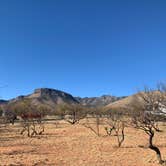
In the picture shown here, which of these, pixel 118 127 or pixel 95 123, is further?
pixel 95 123

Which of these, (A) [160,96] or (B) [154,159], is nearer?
(A) [160,96]

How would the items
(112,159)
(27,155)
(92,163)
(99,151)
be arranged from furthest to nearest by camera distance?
(99,151) < (27,155) < (112,159) < (92,163)

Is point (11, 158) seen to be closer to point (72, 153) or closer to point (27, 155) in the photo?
point (27, 155)

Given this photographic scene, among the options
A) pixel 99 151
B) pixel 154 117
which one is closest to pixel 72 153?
pixel 99 151

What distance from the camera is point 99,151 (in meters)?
19.2

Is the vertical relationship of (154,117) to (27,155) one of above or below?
above

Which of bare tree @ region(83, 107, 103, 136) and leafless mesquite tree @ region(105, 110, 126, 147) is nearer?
leafless mesquite tree @ region(105, 110, 126, 147)

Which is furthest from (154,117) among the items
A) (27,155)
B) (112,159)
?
(27,155)

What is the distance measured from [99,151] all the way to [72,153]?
1905 millimetres

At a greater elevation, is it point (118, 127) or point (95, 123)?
point (95, 123)

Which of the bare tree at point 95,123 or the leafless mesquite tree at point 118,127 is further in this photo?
the bare tree at point 95,123

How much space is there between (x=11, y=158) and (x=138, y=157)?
23.7 ft

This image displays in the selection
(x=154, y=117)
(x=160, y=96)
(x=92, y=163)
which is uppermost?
(x=160, y=96)

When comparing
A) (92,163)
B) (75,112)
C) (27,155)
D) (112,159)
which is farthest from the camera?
(75,112)
